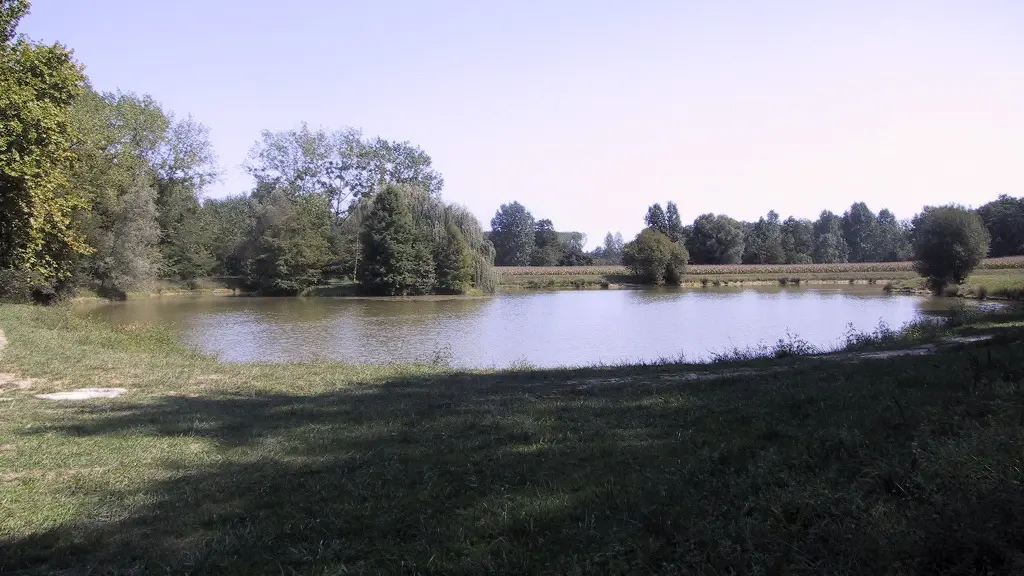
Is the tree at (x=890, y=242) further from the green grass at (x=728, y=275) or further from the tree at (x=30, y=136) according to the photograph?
the tree at (x=30, y=136)

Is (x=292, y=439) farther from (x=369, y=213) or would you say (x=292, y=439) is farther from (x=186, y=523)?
(x=369, y=213)

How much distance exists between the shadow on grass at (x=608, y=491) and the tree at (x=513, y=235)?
105 m

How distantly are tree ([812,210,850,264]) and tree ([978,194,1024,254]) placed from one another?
3383 centimetres

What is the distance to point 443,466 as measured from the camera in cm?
570

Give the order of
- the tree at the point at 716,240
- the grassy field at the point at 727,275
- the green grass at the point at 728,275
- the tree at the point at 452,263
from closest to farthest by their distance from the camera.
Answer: the tree at the point at 452,263, the green grass at the point at 728,275, the grassy field at the point at 727,275, the tree at the point at 716,240

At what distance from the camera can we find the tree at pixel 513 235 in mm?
116438

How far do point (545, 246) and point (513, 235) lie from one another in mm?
6834

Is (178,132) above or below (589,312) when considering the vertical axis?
above

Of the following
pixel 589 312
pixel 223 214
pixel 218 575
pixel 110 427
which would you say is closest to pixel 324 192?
pixel 223 214

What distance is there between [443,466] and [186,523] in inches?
81.7

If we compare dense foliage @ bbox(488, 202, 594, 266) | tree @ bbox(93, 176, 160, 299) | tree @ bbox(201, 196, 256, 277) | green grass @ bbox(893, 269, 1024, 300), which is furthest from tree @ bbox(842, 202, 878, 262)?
tree @ bbox(93, 176, 160, 299)

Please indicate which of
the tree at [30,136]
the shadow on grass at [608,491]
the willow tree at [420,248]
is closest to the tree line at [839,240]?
the willow tree at [420,248]

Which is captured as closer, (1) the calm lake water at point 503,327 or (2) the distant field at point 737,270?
(1) the calm lake water at point 503,327

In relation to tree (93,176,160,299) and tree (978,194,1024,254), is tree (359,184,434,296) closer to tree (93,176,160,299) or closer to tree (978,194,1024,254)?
tree (93,176,160,299)
